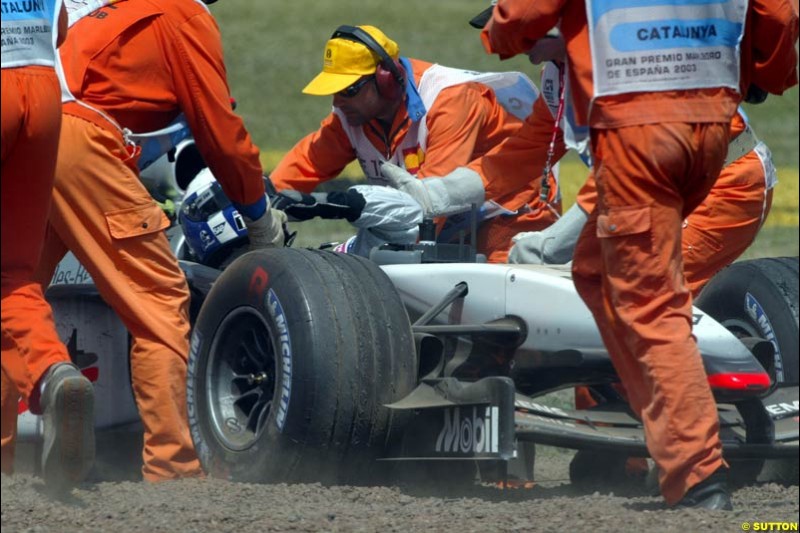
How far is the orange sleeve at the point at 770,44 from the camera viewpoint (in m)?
4.77

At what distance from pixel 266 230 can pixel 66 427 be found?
1.77 meters

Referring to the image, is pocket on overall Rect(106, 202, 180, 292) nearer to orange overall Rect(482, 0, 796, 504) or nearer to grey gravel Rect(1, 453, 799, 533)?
grey gravel Rect(1, 453, 799, 533)

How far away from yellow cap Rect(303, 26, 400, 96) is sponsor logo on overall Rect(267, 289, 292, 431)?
6.46 feet

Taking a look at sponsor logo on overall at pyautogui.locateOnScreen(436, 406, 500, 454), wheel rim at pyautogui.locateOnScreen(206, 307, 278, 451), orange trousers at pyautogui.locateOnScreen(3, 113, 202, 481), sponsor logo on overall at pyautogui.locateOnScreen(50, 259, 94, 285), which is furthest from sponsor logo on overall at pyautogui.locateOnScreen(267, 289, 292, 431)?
sponsor logo on overall at pyautogui.locateOnScreen(50, 259, 94, 285)

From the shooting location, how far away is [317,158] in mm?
7551

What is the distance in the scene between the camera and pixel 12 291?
14.6ft

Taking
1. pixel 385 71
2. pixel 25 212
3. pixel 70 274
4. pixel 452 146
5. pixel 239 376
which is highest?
pixel 385 71

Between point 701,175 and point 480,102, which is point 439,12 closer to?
point 480,102

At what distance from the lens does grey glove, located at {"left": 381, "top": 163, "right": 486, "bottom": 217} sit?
6.46 meters

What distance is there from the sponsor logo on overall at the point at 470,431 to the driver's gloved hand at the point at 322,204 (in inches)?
47.3

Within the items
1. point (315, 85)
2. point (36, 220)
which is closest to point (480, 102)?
point (315, 85)

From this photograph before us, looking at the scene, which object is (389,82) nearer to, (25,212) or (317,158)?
(317,158)

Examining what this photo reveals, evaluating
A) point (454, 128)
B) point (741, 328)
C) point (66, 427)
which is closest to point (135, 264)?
point (66, 427)

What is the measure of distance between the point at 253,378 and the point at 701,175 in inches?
68.7
